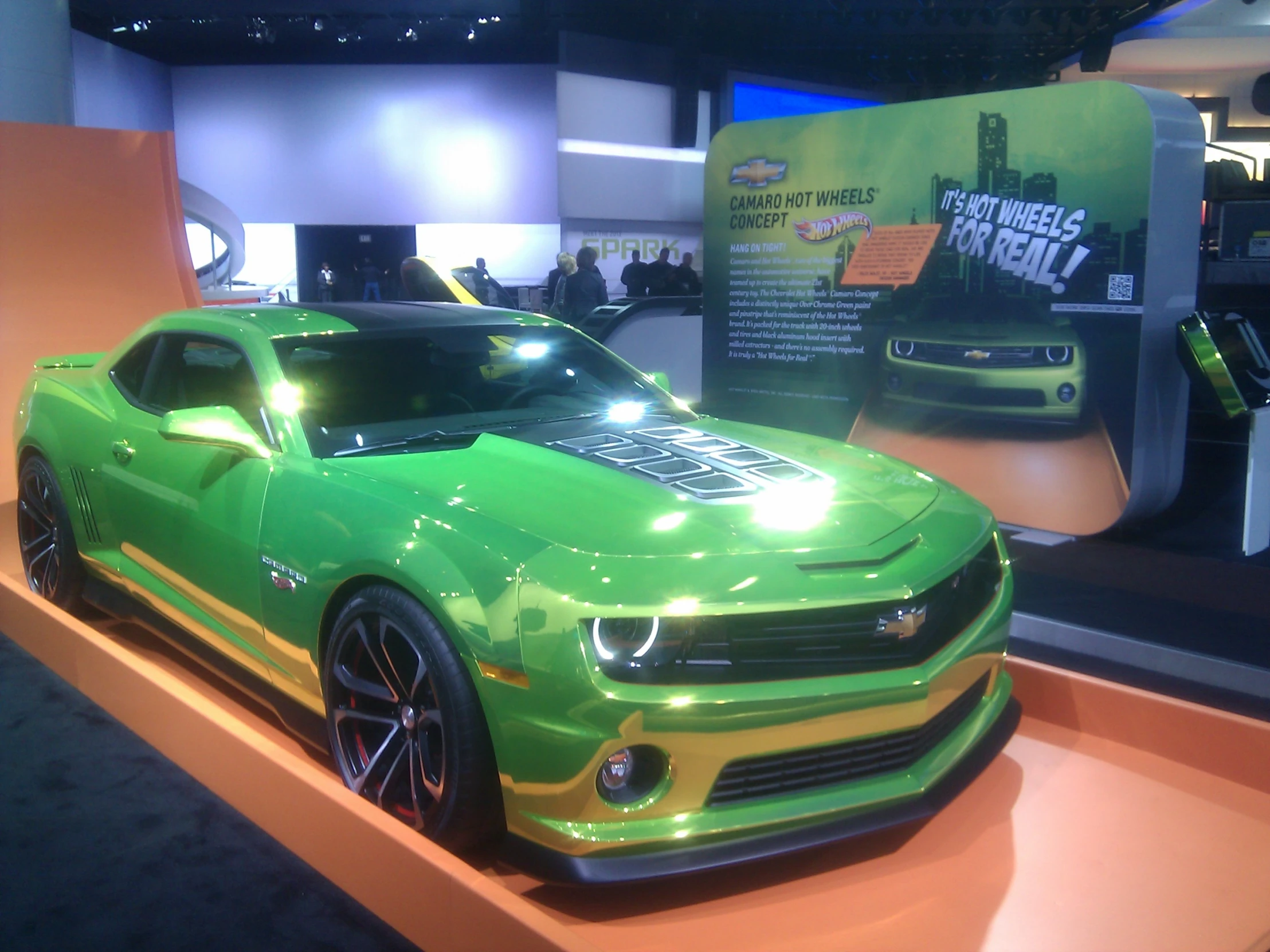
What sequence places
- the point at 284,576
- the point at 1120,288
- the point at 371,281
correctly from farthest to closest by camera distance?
the point at 371,281 → the point at 1120,288 → the point at 284,576

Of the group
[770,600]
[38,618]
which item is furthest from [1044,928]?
[38,618]

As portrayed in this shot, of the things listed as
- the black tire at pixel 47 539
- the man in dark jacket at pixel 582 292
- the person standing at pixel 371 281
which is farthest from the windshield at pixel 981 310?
the person standing at pixel 371 281

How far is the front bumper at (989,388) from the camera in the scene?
4.81 m

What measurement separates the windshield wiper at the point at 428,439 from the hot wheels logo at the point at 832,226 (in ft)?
10.1

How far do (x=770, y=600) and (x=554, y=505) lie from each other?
0.52 metres

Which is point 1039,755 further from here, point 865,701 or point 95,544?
point 95,544

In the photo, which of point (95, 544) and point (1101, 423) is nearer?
point (95, 544)

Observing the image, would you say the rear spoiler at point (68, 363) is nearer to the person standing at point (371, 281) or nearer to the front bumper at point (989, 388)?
the front bumper at point (989, 388)

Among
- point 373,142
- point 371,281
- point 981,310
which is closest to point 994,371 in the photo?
point 981,310

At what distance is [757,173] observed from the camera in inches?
231

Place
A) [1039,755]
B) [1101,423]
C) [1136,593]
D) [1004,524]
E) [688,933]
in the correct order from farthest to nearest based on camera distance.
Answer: [1004,524] < [1101,423] < [1136,593] < [1039,755] < [688,933]

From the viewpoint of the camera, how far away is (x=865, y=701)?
2.00 m

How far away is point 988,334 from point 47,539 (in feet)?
13.6

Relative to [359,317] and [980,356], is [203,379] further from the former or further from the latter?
[980,356]
